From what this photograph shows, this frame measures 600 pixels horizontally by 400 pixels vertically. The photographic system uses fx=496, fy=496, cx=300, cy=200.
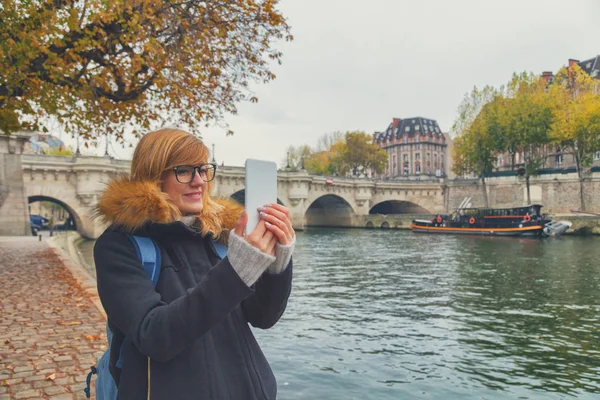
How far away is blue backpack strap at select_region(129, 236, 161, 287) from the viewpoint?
169 cm

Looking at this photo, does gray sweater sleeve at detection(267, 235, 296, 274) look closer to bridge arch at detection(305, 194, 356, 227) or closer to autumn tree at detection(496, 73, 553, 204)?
autumn tree at detection(496, 73, 553, 204)

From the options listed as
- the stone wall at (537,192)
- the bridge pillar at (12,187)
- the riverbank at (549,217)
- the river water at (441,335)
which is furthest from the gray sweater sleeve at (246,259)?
the stone wall at (537,192)

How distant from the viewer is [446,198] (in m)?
55.1

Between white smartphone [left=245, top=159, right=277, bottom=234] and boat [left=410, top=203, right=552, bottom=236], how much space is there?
3633cm

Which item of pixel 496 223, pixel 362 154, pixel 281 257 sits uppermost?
pixel 362 154

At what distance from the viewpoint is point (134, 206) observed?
174 centimetres

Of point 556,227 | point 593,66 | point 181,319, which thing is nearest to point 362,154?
point 593,66

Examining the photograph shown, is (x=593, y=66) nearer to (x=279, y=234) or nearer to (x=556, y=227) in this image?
(x=556, y=227)

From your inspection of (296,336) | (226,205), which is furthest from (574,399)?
(226,205)

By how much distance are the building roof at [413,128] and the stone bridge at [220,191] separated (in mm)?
27451

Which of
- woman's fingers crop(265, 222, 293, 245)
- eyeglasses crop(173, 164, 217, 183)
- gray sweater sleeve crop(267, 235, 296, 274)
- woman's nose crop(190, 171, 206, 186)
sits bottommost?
gray sweater sleeve crop(267, 235, 296, 274)

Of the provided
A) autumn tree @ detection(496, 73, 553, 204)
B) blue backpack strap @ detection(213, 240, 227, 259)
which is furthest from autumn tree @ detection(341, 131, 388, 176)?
blue backpack strap @ detection(213, 240, 227, 259)

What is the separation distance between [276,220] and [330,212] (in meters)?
56.5

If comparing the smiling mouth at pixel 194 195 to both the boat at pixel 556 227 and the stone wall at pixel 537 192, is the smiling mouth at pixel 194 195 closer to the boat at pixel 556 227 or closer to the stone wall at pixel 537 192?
the boat at pixel 556 227
